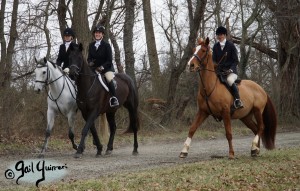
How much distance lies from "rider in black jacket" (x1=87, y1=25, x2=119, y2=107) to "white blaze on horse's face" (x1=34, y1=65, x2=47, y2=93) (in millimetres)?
1338

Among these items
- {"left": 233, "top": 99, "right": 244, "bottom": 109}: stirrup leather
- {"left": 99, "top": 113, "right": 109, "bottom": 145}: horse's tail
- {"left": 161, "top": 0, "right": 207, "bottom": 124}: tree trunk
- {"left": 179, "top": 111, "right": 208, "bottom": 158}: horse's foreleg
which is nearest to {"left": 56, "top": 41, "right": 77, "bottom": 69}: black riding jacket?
{"left": 99, "top": 113, "right": 109, "bottom": 145}: horse's tail

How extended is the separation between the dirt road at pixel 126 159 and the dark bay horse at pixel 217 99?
0.82 m

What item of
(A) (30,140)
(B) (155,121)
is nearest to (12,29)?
(A) (30,140)

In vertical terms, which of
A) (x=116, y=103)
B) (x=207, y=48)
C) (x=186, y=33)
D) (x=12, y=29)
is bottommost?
(x=116, y=103)

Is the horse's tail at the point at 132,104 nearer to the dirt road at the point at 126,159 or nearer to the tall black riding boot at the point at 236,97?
the dirt road at the point at 126,159

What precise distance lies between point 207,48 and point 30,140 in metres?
6.94

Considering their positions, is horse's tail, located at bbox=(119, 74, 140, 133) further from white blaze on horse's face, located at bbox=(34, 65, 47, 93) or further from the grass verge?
the grass verge

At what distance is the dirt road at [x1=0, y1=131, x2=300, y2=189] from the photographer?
10.0 m

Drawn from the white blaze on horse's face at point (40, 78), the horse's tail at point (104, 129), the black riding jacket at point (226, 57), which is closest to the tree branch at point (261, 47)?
the horse's tail at point (104, 129)

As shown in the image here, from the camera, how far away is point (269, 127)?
1352 cm

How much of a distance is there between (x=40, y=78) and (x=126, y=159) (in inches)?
116

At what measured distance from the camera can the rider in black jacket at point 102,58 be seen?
1330cm

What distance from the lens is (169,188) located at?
796cm

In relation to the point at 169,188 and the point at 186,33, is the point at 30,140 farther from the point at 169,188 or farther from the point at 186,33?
the point at 186,33
